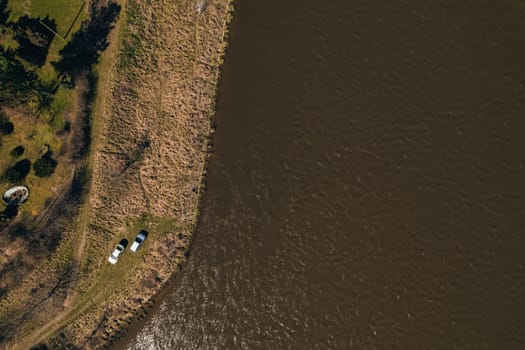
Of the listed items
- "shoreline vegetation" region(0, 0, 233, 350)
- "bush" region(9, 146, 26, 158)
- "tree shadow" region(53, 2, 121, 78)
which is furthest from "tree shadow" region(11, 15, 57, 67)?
"bush" region(9, 146, 26, 158)

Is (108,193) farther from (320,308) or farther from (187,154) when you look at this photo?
(320,308)

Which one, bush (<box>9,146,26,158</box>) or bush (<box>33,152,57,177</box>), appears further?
bush (<box>9,146,26,158</box>)

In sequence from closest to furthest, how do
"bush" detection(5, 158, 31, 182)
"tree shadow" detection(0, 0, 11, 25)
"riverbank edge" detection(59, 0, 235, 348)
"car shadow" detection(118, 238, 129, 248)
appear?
"bush" detection(5, 158, 31, 182) < "tree shadow" detection(0, 0, 11, 25) < "riverbank edge" detection(59, 0, 235, 348) < "car shadow" detection(118, 238, 129, 248)

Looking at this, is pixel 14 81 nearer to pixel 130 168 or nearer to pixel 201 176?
pixel 130 168

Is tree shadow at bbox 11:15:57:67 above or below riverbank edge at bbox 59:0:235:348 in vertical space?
above

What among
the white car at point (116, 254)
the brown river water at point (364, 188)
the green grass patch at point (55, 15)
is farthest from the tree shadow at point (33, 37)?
the white car at point (116, 254)

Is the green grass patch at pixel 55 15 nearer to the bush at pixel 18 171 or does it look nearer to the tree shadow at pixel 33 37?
the tree shadow at pixel 33 37

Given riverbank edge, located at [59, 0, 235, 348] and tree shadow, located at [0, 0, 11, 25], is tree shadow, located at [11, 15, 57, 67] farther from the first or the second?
riverbank edge, located at [59, 0, 235, 348]
